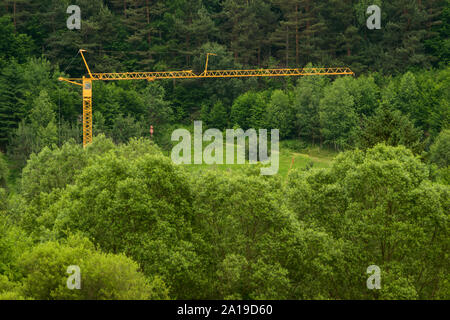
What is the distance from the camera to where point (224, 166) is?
325ft

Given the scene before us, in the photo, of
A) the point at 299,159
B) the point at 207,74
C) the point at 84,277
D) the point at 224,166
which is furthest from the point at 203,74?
the point at 84,277

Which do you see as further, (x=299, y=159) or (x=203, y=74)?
(x=203, y=74)

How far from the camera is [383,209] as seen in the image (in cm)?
3981

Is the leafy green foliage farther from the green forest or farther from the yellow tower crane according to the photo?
the yellow tower crane

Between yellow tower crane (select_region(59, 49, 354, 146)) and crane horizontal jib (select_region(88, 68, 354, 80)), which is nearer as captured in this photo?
yellow tower crane (select_region(59, 49, 354, 146))

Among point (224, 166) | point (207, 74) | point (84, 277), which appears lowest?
point (84, 277)

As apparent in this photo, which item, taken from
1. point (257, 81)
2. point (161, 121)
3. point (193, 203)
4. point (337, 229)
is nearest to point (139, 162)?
point (193, 203)

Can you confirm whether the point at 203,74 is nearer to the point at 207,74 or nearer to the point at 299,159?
the point at 207,74

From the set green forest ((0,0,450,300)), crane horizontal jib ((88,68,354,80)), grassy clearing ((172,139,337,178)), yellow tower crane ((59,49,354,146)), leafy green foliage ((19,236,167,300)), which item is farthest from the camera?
crane horizontal jib ((88,68,354,80))

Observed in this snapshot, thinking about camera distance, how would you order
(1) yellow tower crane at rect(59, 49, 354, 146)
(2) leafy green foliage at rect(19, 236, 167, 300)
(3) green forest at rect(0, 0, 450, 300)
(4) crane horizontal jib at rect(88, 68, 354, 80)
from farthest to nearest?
(4) crane horizontal jib at rect(88, 68, 354, 80)
(1) yellow tower crane at rect(59, 49, 354, 146)
(3) green forest at rect(0, 0, 450, 300)
(2) leafy green foliage at rect(19, 236, 167, 300)

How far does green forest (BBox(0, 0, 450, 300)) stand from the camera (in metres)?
38.5

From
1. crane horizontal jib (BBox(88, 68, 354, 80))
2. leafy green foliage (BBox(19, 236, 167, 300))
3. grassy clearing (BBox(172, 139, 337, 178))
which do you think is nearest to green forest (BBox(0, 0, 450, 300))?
leafy green foliage (BBox(19, 236, 167, 300))
